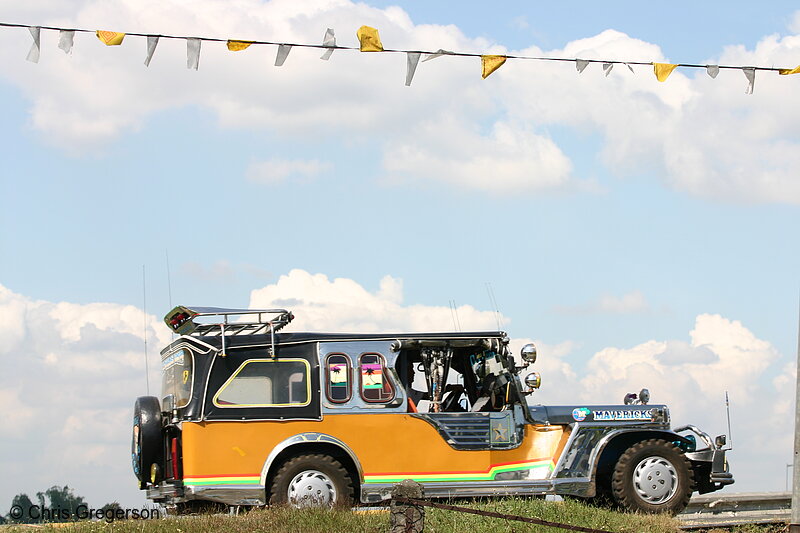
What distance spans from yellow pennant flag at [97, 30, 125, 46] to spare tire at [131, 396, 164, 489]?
4452 millimetres

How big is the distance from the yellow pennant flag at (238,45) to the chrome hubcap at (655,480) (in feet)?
23.6

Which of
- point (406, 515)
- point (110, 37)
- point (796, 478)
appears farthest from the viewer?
point (110, 37)

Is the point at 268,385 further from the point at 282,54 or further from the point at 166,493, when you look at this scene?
the point at 282,54

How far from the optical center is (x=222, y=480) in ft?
43.2

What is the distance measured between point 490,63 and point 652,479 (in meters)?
5.68

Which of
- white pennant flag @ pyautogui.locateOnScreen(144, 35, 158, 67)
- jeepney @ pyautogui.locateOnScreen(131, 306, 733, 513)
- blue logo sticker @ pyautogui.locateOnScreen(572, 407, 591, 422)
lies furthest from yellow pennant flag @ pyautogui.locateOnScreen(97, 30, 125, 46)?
blue logo sticker @ pyautogui.locateOnScreen(572, 407, 591, 422)

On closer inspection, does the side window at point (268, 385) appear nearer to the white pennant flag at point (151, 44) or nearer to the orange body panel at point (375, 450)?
the orange body panel at point (375, 450)

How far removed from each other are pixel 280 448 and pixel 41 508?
10.9ft

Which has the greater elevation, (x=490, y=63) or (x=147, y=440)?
(x=490, y=63)

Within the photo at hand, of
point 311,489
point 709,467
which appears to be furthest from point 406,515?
point 709,467

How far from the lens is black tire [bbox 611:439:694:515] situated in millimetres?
14109

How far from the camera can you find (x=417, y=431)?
540 inches

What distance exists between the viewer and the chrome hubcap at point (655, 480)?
46.5 ft

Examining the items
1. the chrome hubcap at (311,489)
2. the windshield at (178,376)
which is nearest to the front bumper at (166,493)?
the windshield at (178,376)
